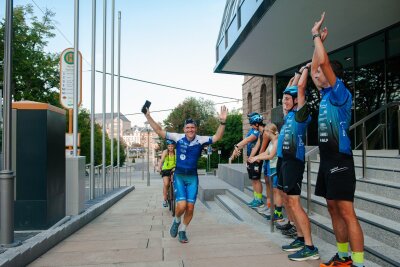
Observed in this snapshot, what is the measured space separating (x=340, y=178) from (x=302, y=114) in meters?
1.00

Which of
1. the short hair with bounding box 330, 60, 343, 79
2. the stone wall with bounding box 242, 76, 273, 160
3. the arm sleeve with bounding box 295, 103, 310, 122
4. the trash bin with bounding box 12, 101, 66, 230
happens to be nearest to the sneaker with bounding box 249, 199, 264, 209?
the arm sleeve with bounding box 295, 103, 310, 122

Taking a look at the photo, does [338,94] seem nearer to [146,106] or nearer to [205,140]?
[205,140]

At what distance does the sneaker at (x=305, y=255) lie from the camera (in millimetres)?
3924

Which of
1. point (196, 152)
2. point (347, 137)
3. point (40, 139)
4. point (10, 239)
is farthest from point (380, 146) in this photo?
point (10, 239)

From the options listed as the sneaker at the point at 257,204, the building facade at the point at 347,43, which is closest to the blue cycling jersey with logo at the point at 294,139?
the sneaker at the point at 257,204

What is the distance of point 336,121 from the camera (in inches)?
135

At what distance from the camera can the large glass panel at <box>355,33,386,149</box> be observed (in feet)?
34.1

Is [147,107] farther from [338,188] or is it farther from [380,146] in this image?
[380,146]

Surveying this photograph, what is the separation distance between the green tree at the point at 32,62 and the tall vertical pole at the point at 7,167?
22711 millimetres

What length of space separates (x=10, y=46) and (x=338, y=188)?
3934 millimetres

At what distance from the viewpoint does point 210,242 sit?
5059mm

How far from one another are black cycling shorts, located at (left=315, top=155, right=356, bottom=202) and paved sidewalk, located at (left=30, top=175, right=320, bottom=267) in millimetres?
937

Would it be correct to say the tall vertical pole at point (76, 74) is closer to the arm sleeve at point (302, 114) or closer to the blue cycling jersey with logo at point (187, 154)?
the blue cycling jersey with logo at point (187, 154)

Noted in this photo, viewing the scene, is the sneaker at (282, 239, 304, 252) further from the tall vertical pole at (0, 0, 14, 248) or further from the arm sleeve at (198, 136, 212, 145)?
the tall vertical pole at (0, 0, 14, 248)
